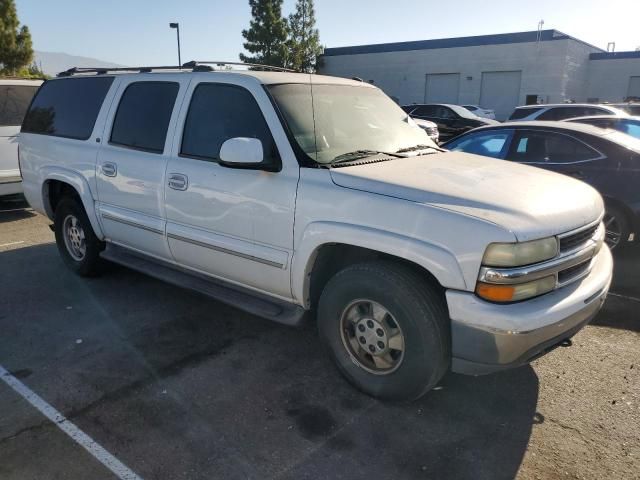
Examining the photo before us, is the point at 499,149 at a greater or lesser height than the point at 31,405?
greater

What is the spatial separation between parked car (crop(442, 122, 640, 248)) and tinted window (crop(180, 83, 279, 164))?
4.00 m

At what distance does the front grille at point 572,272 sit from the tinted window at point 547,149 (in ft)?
10.9

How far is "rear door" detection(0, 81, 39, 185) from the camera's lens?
7.60m

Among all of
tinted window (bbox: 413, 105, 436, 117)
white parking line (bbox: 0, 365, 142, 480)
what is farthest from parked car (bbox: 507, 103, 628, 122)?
white parking line (bbox: 0, 365, 142, 480)

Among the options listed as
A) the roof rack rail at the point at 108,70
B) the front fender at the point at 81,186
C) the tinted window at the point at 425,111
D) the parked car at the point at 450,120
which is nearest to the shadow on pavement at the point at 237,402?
the front fender at the point at 81,186

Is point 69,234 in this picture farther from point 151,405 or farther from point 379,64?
point 379,64

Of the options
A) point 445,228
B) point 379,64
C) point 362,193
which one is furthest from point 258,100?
point 379,64

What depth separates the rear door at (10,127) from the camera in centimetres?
760

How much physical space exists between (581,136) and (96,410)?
5693 mm

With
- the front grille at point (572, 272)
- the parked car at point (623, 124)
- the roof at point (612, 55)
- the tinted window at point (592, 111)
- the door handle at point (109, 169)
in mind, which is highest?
the roof at point (612, 55)

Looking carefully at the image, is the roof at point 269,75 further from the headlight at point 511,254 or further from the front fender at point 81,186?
the headlight at point 511,254

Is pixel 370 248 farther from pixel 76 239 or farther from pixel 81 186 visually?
pixel 76 239

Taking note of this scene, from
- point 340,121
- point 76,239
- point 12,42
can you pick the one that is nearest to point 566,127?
point 340,121

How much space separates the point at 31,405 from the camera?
3189mm
